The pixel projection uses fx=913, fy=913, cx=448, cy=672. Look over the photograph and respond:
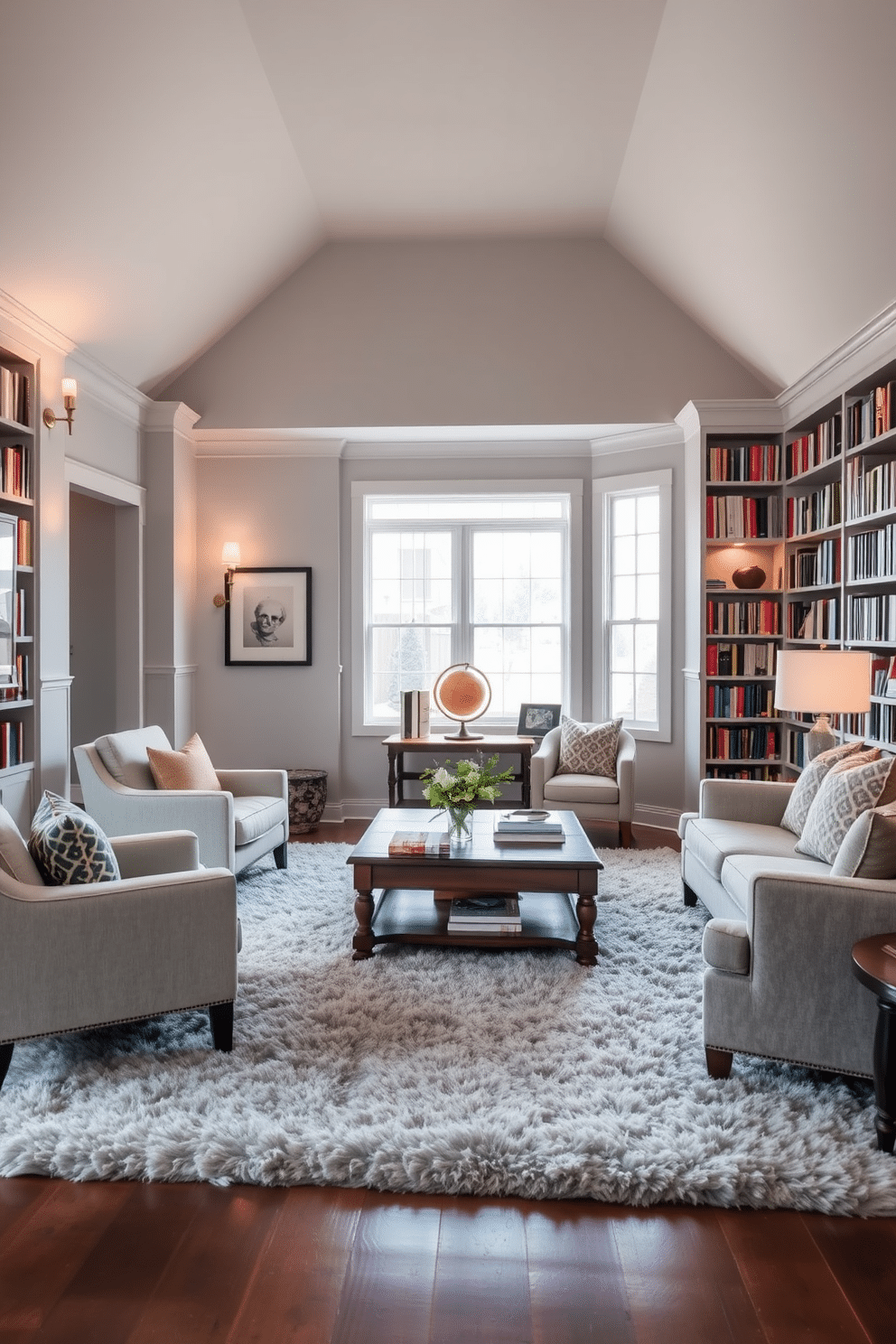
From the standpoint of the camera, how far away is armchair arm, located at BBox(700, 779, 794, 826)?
4258 millimetres

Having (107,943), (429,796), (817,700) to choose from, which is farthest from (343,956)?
(817,700)

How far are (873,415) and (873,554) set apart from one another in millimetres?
683

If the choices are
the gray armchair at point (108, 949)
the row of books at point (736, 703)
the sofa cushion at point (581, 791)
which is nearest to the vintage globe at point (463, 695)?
the sofa cushion at point (581, 791)

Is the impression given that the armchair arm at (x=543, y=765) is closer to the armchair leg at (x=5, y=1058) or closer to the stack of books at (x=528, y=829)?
the stack of books at (x=528, y=829)

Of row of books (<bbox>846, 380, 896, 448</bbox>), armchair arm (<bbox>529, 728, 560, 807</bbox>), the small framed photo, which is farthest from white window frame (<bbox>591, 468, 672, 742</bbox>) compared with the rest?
row of books (<bbox>846, 380, 896, 448</bbox>)

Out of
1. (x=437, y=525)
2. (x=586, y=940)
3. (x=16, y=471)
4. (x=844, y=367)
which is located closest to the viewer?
(x=586, y=940)

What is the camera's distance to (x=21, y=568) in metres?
4.39

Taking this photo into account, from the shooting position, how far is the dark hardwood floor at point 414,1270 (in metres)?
1.72

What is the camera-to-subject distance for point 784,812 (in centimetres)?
420

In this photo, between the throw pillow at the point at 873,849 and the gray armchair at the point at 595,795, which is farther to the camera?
the gray armchair at the point at 595,795

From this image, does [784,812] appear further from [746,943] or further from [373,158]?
[373,158]

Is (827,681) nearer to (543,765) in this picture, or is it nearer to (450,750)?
(543,765)

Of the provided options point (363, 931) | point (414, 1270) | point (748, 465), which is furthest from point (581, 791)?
point (414, 1270)

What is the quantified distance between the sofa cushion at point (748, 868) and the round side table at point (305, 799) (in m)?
3.23
